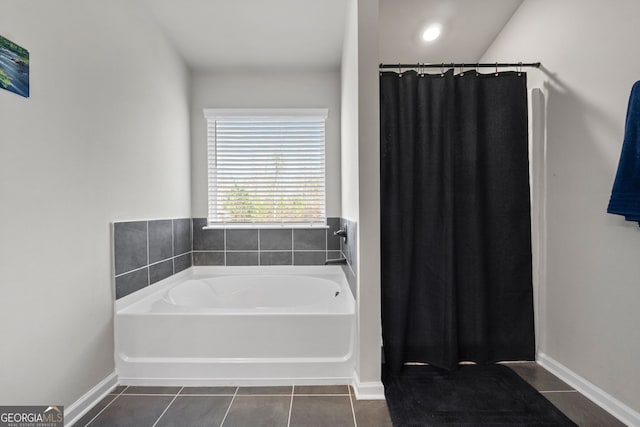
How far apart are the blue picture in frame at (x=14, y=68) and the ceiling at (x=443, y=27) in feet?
6.83

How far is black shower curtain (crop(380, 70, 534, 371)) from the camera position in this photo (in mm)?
1857

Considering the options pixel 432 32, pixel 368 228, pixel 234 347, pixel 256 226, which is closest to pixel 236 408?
pixel 234 347

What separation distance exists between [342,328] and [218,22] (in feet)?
7.80

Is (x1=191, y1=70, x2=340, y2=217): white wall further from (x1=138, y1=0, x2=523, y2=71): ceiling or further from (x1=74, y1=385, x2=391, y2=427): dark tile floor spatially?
(x1=74, y1=385, x2=391, y2=427): dark tile floor

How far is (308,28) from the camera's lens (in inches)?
94.3

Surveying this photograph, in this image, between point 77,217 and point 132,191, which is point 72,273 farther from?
point 132,191

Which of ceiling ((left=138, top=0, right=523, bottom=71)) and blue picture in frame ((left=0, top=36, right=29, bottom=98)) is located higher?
ceiling ((left=138, top=0, right=523, bottom=71))

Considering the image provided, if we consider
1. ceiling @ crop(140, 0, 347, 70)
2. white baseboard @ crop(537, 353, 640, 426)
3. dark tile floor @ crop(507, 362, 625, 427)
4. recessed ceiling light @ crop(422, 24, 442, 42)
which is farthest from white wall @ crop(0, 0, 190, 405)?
white baseboard @ crop(537, 353, 640, 426)

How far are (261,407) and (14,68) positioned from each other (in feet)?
6.28

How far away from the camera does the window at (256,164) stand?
301 cm

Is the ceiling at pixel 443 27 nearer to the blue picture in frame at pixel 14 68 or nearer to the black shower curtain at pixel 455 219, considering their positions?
the black shower curtain at pixel 455 219

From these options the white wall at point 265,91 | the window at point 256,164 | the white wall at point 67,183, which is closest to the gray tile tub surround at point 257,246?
the window at point 256,164

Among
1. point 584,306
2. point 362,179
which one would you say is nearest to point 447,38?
point 362,179

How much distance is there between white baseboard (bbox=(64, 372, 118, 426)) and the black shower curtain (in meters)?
1.64
